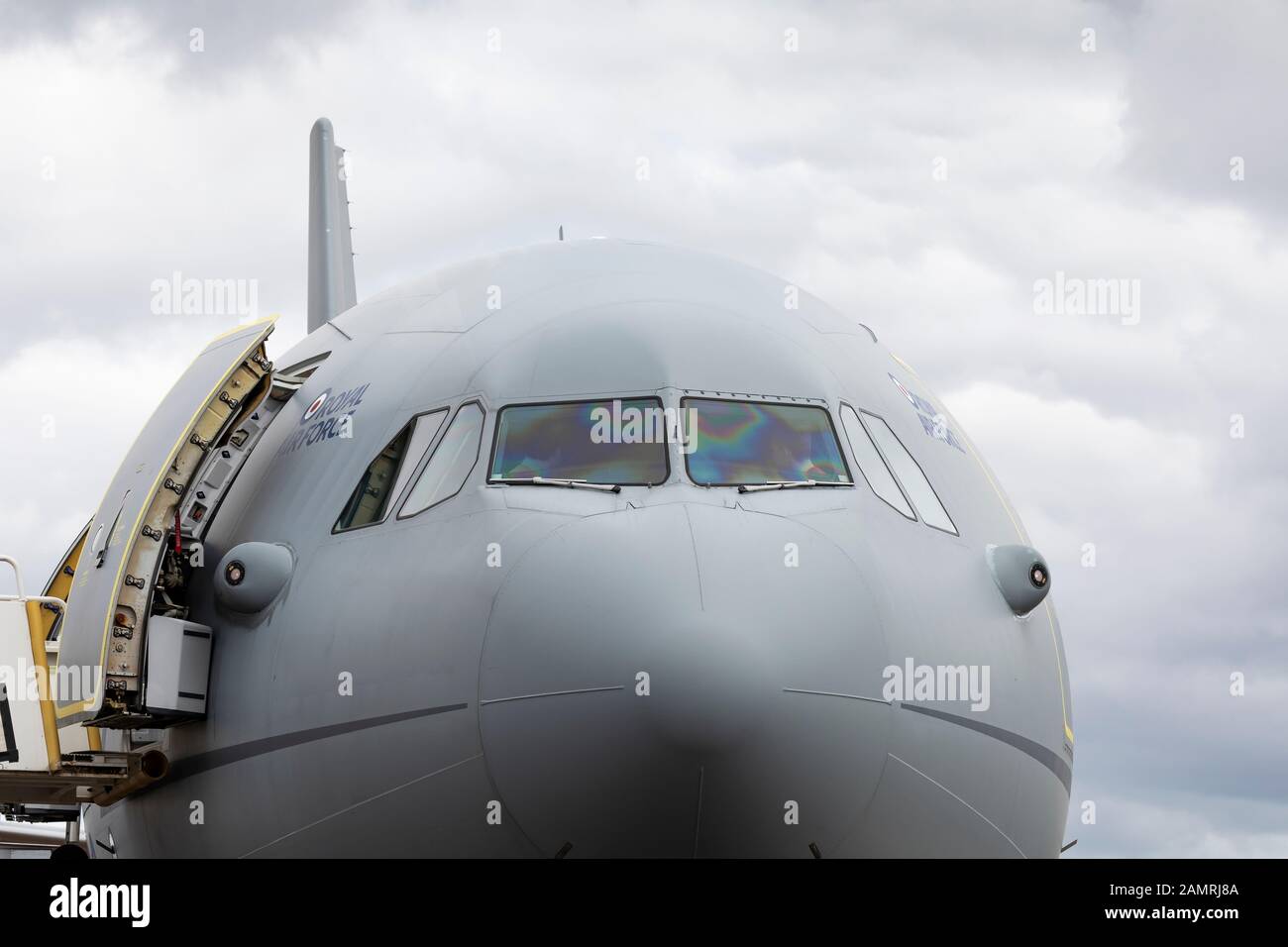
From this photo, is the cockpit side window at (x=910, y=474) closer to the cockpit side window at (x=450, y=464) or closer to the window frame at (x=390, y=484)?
the cockpit side window at (x=450, y=464)

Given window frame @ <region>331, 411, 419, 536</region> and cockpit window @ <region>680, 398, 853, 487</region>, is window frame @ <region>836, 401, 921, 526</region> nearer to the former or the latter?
cockpit window @ <region>680, 398, 853, 487</region>

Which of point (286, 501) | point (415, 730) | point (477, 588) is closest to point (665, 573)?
point (477, 588)

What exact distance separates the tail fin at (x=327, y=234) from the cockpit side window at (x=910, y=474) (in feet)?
35.0

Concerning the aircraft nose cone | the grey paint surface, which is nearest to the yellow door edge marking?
the grey paint surface

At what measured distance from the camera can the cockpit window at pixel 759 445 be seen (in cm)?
1020

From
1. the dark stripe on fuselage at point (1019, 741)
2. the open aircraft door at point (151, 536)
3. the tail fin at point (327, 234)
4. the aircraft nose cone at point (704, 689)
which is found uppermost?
the tail fin at point (327, 234)

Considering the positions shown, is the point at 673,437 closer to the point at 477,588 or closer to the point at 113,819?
the point at 477,588

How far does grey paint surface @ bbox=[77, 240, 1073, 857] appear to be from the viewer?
28.7ft

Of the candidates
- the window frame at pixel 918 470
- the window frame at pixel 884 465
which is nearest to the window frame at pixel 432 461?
the window frame at pixel 884 465

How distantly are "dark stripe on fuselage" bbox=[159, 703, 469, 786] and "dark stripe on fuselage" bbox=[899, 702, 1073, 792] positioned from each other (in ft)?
8.84

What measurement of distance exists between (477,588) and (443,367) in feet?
7.70

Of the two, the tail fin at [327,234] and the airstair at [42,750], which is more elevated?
the tail fin at [327,234]

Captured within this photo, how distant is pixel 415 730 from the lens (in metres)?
9.45

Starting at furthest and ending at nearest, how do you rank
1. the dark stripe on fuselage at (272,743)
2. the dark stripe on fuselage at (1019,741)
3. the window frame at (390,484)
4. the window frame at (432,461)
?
the window frame at (390,484) → the window frame at (432,461) → the dark stripe on fuselage at (1019,741) → the dark stripe on fuselage at (272,743)
